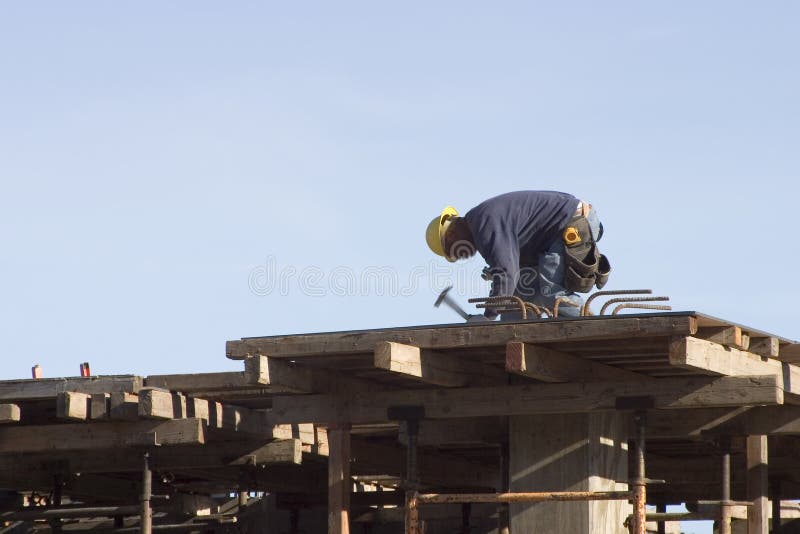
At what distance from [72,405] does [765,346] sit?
611 centimetres

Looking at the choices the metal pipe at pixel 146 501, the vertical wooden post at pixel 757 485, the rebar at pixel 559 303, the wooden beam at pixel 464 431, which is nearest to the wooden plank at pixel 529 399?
the wooden beam at pixel 464 431

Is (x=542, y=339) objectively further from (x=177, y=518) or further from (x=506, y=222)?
(x=177, y=518)

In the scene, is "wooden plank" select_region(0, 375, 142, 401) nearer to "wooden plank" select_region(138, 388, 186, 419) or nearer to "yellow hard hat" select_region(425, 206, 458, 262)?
"wooden plank" select_region(138, 388, 186, 419)

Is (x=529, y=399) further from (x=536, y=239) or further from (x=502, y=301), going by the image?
(x=536, y=239)

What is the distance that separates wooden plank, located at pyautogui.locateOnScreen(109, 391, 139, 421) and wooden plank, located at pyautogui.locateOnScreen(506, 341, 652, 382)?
4.01 m

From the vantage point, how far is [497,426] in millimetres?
14680

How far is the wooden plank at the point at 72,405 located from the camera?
14.2m

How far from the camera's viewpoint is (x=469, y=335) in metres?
12.5

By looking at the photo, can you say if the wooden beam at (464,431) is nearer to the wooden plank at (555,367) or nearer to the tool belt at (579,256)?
the wooden plank at (555,367)

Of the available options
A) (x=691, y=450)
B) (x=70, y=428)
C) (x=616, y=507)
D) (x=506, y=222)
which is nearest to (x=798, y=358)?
(x=616, y=507)

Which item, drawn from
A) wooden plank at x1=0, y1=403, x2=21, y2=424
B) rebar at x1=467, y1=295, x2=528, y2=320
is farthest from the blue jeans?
wooden plank at x1=0, y1=403, x2=21, y2=424

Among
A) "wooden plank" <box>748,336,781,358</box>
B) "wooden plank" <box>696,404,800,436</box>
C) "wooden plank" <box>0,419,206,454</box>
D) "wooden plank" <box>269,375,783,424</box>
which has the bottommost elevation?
"wooden plank" <box>0,419,206,454</box>

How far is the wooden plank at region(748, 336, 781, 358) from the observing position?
13.0 metres

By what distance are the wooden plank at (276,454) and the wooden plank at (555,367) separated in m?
3.67
